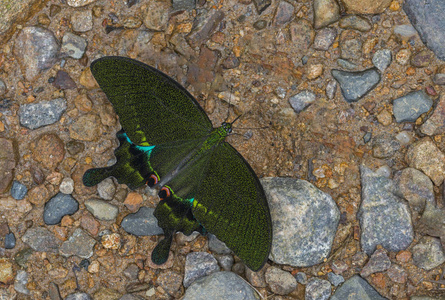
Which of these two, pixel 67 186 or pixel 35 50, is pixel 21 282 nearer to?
pixel 67 186

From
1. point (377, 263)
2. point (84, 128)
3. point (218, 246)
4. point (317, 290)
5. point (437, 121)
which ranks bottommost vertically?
point (317, 290)

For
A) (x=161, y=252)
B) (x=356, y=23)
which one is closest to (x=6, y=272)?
(x=161, y=252)

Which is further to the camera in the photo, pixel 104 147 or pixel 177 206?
pixel 104 147

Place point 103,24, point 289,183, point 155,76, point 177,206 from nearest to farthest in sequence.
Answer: point 155,76, point 177,206, point 289,183, point 103,24

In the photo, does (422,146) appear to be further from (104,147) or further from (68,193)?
(68,193)

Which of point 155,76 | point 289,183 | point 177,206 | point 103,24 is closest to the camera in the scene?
point 155,76

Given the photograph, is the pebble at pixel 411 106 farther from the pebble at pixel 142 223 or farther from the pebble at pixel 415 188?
the pebble at pixel 142 223

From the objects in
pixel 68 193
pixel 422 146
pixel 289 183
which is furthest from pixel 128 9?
pixel 422 146

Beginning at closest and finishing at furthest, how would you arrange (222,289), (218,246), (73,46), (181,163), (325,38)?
1. (181,163)
2. (222,289)
3. (218,246)
4. (325,38)
5. (73,46)
